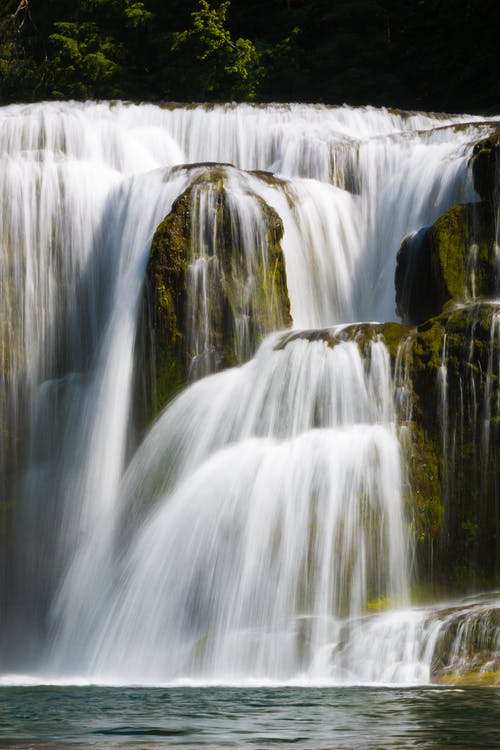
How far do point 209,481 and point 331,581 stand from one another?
1.73m

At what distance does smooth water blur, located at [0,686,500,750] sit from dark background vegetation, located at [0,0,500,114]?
23722 mm

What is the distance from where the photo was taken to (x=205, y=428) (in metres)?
12.5

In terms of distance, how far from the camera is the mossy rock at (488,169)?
14656 millimetres

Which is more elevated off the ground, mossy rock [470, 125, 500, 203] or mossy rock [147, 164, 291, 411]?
mossy rock [470, 125, 500, 203]

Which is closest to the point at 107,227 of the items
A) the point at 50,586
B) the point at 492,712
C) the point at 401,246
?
the point at 401,246

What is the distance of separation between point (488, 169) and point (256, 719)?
31.8ft

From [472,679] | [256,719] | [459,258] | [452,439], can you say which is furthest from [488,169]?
[256,719]

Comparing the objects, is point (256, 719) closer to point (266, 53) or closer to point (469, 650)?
point (469, 650)

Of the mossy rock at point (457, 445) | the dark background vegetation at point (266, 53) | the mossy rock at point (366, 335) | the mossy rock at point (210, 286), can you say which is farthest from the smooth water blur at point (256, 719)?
the dark background vegetation at point (266, 53)

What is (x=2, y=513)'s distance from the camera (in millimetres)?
14969

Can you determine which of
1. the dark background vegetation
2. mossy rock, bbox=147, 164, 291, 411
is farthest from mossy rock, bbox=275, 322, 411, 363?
the dark background vegetation

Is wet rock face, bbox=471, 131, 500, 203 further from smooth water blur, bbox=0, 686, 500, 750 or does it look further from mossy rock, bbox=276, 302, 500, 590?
smooth water blur, bbox=0, 686, 500, 750

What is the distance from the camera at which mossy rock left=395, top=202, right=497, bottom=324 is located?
14.2m

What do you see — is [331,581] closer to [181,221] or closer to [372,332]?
[372,332]
